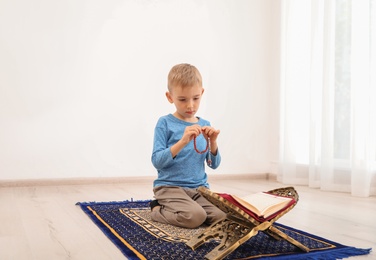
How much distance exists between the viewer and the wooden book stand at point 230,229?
1.31 meters

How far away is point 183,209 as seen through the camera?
180cm

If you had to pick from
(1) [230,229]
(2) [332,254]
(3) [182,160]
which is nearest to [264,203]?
(1) [230,229]

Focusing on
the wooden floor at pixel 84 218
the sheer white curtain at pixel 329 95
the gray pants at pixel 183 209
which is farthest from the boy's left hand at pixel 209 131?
the sheer white curtain at pixel 329 95

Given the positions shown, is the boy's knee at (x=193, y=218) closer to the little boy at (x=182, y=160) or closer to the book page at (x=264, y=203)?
the little boy at (x=182, y=160)

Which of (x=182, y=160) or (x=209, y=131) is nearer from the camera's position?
(x=209, y=131)

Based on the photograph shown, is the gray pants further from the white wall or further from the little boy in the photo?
the white wall

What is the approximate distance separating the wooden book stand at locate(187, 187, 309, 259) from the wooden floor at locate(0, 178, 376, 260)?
0.90ft

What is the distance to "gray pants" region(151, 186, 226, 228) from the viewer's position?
1.79 metres

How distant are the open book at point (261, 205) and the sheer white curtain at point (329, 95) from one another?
164 cm

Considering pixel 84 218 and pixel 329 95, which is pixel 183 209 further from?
pixel 329 95

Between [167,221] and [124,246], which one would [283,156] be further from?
[124,246]

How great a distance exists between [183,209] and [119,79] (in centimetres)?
190

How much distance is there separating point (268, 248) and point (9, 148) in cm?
227

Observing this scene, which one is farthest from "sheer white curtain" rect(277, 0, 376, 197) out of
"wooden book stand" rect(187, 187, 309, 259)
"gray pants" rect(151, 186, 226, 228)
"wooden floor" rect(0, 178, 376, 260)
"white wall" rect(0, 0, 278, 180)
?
"wooden book stand" rect(187, 187, 309, 259)
